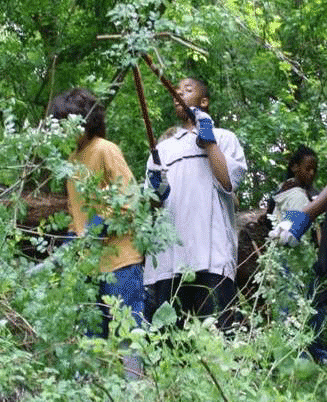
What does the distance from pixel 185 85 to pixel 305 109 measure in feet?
12.3

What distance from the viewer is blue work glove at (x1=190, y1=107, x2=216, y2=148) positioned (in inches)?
221

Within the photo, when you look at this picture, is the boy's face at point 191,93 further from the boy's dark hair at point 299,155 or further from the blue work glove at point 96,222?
the boy's dark hair at point 299,155

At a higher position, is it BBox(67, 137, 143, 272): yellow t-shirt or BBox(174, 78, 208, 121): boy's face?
BBox(174, 78, 208, 121): boy's face

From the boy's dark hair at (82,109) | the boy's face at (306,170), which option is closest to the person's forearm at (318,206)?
the boy's dark hair at (82,109)

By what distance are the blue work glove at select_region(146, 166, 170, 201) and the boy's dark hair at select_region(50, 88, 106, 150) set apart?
0.32 meters

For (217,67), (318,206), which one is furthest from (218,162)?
(217,67)

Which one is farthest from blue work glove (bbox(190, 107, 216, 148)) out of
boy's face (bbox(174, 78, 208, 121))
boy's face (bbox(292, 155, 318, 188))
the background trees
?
boy's face (bbox(292, 155, 318, 188))

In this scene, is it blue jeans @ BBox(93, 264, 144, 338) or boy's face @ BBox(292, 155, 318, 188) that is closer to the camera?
blue jeans @ BBox(93, 264, 144, 338)

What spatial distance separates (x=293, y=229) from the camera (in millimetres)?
5098

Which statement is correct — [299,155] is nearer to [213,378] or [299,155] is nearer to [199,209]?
[199,209]

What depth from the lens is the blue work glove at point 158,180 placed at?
18.2ft

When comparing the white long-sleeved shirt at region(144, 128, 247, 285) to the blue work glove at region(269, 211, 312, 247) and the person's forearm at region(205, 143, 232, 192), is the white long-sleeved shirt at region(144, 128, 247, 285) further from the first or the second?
the blue work glove at region(269, 211, 312, 247)

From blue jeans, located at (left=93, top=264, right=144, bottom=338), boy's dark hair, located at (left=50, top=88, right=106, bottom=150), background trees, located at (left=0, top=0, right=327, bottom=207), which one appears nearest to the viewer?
blue jeans, located at (left=93, top=264, right=144, bottom=338)

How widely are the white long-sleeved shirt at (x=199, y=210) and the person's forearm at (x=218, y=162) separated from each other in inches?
2.6
